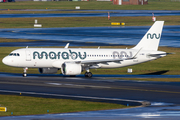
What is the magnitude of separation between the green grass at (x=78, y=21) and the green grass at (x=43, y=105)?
97678 millimetres

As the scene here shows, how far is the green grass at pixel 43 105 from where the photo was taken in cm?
3678

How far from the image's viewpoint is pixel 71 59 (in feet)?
201

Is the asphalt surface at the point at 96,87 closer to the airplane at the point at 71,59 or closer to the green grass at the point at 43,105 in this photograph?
the airplane at the point at 71,59

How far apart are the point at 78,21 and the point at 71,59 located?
9285cm

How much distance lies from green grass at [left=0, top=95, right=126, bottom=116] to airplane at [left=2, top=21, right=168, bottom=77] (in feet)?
53.8

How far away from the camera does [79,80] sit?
2285 inches

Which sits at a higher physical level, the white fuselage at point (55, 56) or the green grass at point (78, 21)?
the green grass at point (78, 21)

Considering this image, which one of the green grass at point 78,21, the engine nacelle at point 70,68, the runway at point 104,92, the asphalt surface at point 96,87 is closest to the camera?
the runway at point 104,92

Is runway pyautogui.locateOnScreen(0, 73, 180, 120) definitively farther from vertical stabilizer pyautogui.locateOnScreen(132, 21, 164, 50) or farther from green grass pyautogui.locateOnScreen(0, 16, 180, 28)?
green grass pyautogui.locateOnScreen(0, 16, 180, 28)

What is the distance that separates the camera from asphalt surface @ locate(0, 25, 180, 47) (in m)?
101

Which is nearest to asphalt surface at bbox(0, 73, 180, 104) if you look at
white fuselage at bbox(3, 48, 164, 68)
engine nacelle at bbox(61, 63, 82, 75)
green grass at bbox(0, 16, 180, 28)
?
engine nacelle at bbox(61, 63, 82, 75)

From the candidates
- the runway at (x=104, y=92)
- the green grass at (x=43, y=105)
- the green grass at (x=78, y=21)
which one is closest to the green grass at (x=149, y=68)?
the runway at (x=104, y=92)

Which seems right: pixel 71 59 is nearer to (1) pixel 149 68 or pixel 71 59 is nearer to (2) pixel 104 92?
(2) pixel 104 92

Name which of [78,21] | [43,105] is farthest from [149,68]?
[78,21]
